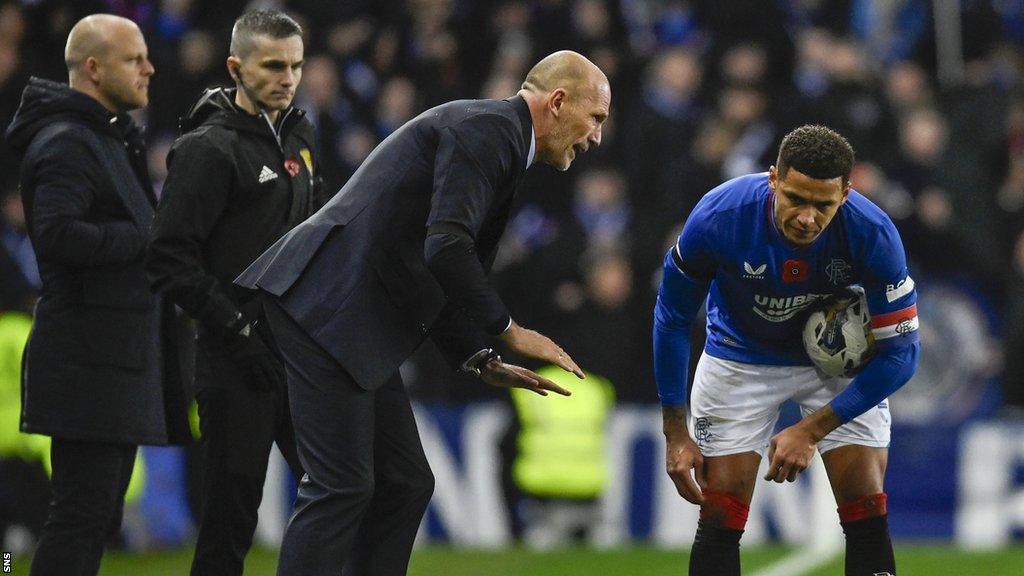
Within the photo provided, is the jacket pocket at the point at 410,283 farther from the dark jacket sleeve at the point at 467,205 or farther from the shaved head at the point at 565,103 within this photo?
the shaved head at the point at 565,103

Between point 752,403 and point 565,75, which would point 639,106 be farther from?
point 565,75

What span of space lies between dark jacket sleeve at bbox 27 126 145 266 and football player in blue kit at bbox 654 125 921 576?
6.27 ft

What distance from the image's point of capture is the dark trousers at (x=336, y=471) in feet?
15.2

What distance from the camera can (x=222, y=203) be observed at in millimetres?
5160

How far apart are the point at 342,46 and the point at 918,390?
17.1 ft

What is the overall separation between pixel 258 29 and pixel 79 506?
5.72 ft

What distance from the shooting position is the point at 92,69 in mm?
5496

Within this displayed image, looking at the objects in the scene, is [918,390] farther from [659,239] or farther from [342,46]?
[342,46]

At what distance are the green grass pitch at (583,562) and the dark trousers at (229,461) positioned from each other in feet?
9.38

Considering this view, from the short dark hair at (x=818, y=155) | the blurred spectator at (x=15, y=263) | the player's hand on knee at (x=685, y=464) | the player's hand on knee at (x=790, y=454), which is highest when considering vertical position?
the short dark hair at (x=818, y=155)

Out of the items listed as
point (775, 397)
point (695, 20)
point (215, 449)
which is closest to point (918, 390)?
point (695, 20)

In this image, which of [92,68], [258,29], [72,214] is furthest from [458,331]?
[92,68]

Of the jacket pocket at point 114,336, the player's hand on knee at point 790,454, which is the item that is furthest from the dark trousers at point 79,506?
the player's hand on knee at point 790,454

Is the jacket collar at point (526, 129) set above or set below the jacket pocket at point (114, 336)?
above
